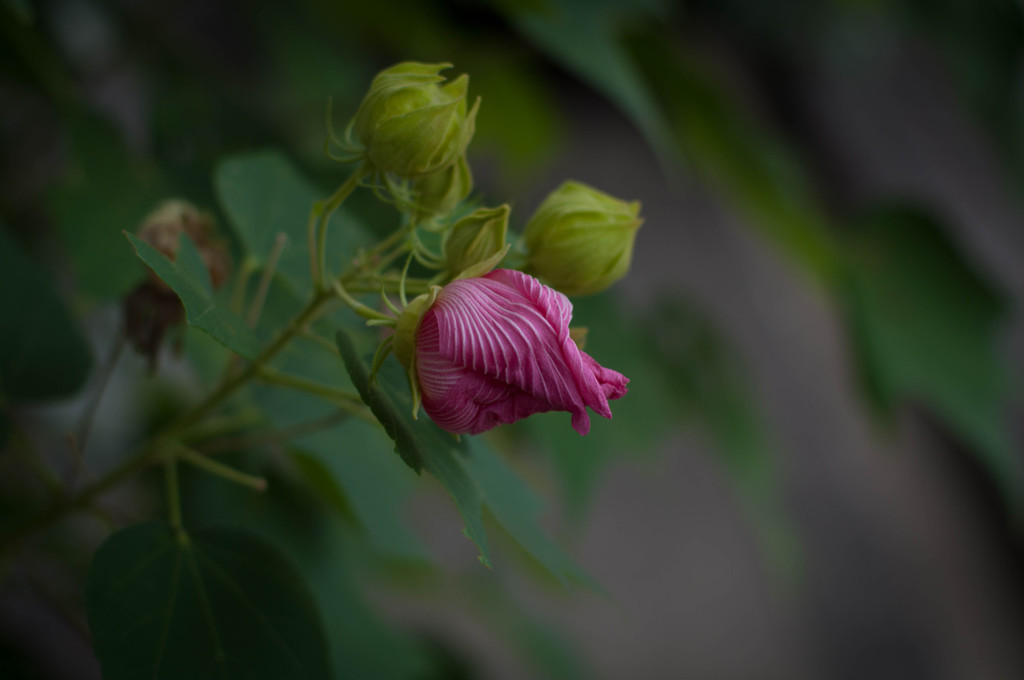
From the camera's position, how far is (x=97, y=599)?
42 cm

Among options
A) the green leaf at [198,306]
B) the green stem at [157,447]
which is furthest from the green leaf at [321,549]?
the green leaf at [198,306]

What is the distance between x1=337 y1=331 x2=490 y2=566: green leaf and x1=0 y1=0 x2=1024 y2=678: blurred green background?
0.28ft

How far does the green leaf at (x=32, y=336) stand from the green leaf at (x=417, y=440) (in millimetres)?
301

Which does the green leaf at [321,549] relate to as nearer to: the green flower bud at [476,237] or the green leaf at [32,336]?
the green leaf at [32,336]

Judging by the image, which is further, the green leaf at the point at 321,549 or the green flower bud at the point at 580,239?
the green leaf at the point at 321,549

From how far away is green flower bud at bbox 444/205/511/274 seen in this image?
38cm

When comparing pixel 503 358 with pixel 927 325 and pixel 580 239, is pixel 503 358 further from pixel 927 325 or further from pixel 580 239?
pixel 927 325

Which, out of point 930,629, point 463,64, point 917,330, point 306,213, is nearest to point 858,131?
point 930,629

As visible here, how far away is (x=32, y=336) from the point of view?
0.56 metres

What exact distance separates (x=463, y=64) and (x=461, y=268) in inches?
30.8

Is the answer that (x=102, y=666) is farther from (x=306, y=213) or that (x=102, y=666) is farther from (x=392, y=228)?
(x=392, y=228)

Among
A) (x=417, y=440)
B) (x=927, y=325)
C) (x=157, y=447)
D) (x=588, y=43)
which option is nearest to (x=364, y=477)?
(x=157, y=447)

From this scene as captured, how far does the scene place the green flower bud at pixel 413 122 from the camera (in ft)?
1.26

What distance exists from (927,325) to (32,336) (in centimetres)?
123
